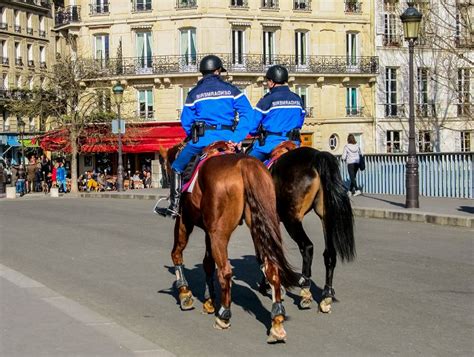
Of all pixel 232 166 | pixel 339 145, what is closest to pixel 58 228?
pixel 232 166

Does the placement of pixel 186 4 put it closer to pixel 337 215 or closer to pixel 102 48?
pixel 102 48

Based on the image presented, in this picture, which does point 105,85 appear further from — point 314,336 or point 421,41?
point 314,336

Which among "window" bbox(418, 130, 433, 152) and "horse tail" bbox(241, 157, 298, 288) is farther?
"window" bbox(418, 130, 433, 152)

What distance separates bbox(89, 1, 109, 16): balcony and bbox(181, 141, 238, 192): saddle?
49.9 m

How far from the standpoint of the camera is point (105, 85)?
2211 inches

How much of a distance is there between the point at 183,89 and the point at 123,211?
1196 inches

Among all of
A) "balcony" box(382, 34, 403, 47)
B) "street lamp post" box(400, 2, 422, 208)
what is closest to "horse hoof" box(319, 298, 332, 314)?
"street lamp post" box(400, 2, 422, 208)

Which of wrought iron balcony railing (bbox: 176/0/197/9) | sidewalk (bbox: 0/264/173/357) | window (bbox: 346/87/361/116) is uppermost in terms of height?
wrought iron balcony railing (bbox: 176/0/197/9)

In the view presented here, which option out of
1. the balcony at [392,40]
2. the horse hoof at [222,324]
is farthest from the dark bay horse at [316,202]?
the balcony at [392,40]

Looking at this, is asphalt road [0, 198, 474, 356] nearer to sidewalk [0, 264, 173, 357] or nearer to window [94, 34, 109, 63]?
sidewalk [0, 264, 173, 357]

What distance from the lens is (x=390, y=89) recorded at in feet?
191

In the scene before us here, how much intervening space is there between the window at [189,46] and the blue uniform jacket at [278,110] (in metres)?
45.3

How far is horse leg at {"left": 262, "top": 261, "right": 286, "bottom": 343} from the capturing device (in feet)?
23.7

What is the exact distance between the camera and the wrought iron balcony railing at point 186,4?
179 feet
